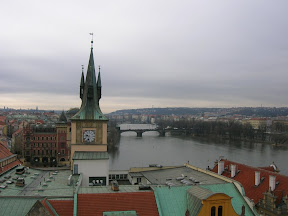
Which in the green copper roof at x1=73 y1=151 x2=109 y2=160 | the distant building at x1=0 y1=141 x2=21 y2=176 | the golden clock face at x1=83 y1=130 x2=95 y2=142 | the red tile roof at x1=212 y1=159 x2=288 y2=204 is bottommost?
the red tile roof at x1=212 y1=159 x2=288 y2=204

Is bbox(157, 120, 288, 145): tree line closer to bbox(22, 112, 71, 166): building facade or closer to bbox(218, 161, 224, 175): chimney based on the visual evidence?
bbox(22, 112, 71, 166): building facade

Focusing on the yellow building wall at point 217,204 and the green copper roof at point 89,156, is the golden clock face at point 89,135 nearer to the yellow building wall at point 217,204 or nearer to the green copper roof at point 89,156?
the green copper roof at point 89,156

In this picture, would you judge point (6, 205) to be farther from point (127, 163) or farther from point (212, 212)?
point (127, 163)

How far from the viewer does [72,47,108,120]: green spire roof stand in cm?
2483

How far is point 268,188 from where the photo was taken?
71.6 feet

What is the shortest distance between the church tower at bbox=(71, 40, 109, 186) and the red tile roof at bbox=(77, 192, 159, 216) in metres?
7.49

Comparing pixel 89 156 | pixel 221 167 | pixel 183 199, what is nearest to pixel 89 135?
pixel 89 156

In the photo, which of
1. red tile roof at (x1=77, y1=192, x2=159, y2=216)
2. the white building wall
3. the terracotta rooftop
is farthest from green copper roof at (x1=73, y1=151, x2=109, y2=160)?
the terracotta rooftop

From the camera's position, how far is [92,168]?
72.9 feet

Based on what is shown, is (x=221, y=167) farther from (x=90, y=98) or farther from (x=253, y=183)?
(x=90, y=98)

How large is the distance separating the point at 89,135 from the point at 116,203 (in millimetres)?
11090

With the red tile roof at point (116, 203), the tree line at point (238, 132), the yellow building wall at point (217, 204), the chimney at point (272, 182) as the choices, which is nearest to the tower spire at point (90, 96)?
the red tile roof at point (116, 203)

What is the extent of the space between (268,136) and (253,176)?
319 feet

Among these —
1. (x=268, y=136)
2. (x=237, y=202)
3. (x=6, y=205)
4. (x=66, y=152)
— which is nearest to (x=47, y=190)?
(x=6, y=205)
